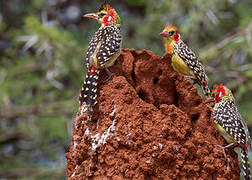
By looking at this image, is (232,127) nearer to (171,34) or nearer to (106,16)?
(171,34)

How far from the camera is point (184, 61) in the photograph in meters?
4.12

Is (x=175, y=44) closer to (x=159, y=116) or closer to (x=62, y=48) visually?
(x=159, y=116)

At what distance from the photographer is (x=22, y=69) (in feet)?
34.9

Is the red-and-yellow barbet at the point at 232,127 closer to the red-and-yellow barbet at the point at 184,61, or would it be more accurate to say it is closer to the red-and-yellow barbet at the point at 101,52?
the red-and-yellow barbet at the point at 184,61

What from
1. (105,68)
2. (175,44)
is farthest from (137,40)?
(105,68)

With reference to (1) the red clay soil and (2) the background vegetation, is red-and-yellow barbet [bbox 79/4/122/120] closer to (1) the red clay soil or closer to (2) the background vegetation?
(1) the red clay soil

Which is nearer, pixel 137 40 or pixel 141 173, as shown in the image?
pixel 141 173

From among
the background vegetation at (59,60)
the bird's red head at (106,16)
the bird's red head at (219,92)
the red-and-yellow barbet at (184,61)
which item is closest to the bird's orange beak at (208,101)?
the bird's red head at (219,92)

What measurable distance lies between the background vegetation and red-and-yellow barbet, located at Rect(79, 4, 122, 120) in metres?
3.45

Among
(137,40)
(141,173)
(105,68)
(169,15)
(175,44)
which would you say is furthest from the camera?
(137,40)

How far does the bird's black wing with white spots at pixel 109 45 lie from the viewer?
12.0ft

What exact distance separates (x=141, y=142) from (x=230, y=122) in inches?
30.7

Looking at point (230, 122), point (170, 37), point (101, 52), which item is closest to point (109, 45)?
point (101, 52)

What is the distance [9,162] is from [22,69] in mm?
2410
